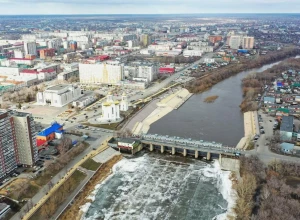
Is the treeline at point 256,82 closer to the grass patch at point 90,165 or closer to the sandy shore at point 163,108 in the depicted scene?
the sandy shore at point 163,108

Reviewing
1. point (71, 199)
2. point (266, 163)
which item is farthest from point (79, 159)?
point (266, 163)

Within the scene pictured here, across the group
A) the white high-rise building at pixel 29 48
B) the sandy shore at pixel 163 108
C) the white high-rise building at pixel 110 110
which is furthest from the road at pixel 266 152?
the white high-rise building at pixel 29 48

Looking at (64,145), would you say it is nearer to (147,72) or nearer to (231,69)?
(147,72)

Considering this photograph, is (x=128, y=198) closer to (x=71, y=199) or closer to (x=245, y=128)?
(x=71, y=199)

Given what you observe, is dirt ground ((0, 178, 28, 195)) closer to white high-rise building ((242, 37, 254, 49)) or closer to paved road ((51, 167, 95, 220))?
paved road ((51, 167, 95, 220))

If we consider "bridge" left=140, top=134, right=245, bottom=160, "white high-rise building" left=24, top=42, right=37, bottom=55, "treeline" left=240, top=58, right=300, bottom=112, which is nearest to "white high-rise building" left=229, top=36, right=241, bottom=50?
"treeline" left=240, top=58, right=300, bottom=112

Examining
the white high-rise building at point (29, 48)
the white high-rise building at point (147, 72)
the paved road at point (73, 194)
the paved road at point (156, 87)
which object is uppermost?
the white high-rise building at point (29, 48)

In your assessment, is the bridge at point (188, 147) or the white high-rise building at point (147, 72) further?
the white high-rise building at point (147, 72)
